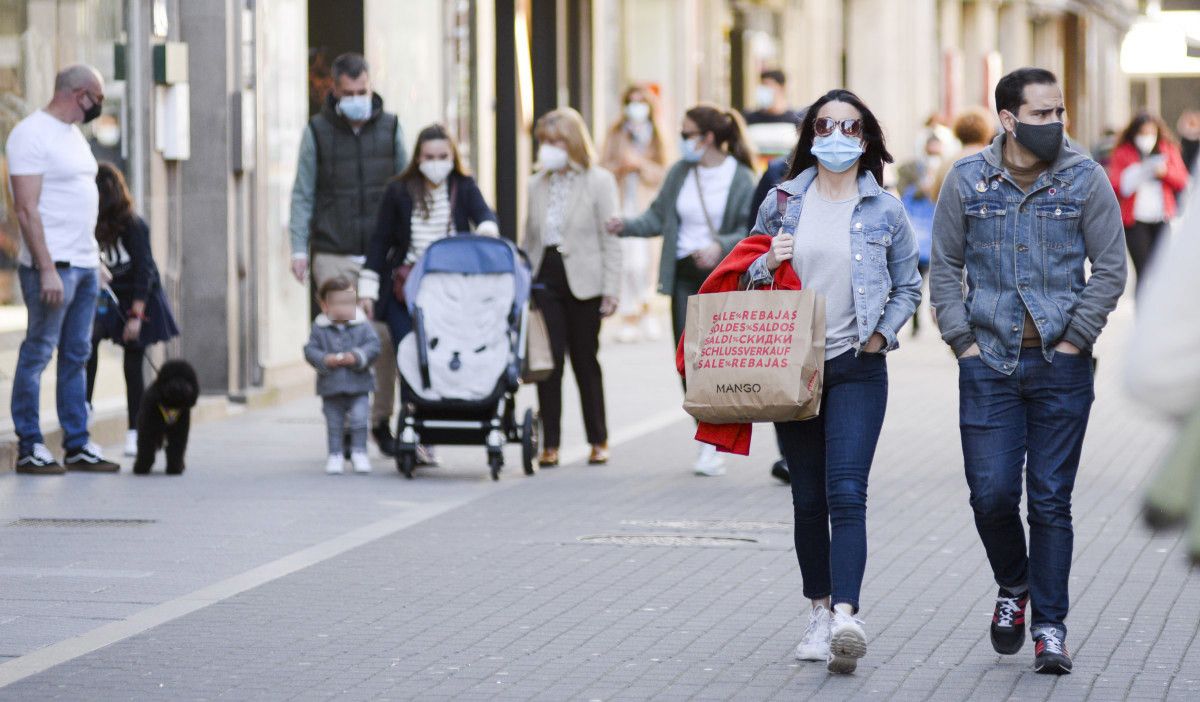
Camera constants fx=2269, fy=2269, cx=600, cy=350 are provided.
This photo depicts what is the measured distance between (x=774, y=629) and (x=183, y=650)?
178 centimetres

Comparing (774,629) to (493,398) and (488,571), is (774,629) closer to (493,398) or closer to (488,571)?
(488,571)

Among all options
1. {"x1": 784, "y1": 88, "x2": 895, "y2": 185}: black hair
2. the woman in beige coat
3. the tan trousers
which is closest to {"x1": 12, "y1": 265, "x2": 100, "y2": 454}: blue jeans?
the tan trousers

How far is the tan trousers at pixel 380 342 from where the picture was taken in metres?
11.5

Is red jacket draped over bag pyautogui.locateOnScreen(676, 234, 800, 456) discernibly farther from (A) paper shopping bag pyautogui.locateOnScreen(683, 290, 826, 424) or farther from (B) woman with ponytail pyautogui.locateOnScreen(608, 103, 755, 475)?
(B) woman with ponytail pyautogui.locateOnScreen(608, 103, 755, 475)

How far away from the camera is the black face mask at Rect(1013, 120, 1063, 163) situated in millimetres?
6090

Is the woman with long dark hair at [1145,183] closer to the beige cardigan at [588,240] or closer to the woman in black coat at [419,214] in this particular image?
the beige cardigan at [588,240]

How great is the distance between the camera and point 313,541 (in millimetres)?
8781

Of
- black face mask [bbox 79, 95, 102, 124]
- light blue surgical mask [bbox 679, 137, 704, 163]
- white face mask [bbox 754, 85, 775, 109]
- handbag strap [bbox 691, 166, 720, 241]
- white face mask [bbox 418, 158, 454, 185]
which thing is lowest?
handbag strap [bbox 691, 166, 720, 241]

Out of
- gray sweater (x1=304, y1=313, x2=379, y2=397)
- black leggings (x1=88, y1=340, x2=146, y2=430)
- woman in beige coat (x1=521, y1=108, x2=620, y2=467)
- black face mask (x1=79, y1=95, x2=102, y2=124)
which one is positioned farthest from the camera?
black leggings (x1=88, y1=340, x2=146, y2=430)

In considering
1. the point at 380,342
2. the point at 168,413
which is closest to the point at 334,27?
the point at 380,342

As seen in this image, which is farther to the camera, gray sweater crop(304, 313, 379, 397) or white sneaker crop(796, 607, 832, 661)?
gray sweater crop(304, 313, 379, 397)

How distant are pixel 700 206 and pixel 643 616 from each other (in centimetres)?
408

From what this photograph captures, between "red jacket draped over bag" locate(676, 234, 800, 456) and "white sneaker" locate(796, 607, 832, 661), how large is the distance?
1.71 feet

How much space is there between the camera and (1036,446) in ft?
20.5
